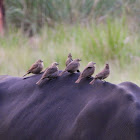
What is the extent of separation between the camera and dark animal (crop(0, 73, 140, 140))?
2383 mm

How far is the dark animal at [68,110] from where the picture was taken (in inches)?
93.8

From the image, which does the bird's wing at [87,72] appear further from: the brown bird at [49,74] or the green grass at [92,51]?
the green grass at [92,51]

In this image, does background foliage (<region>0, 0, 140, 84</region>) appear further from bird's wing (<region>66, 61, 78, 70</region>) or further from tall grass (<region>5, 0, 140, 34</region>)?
bird's wing (<region>66, 61, 78, 70</region>)

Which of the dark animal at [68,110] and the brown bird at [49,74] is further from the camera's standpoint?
the brown bird at [49,74]

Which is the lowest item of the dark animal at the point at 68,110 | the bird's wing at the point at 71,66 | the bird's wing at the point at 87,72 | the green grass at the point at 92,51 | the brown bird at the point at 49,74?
the green grass at the point at 92,51

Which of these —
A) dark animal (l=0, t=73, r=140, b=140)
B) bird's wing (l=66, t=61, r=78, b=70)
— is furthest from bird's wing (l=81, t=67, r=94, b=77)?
bird's wing (l=66, t=61, r=78, b=70)

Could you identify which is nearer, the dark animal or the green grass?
the dark animal

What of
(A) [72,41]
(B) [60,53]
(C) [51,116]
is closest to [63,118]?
(C) [51,116]

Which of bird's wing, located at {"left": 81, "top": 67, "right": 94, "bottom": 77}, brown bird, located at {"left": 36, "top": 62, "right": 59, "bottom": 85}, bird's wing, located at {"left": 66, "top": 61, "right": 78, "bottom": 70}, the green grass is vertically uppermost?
bird's wing, located at {"left": 81, "top": 67, "right": 94, "bottom": 77}

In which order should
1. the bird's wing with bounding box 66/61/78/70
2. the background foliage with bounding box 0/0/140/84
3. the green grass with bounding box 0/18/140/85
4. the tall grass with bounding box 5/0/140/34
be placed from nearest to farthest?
the bird's wing with bounding box 66/61/78/70 < the green grass with bounding box 0/18/140/85 < the background foliage with bounding box 0/0/140/84 < the tall grass with bounding box 5/0/140/34

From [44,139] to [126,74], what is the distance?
12.4 feet

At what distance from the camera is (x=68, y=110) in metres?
2.69

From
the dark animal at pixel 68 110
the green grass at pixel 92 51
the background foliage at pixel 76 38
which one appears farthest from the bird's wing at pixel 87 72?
the green grass at pixel 92 51

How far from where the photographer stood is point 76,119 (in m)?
2.55
